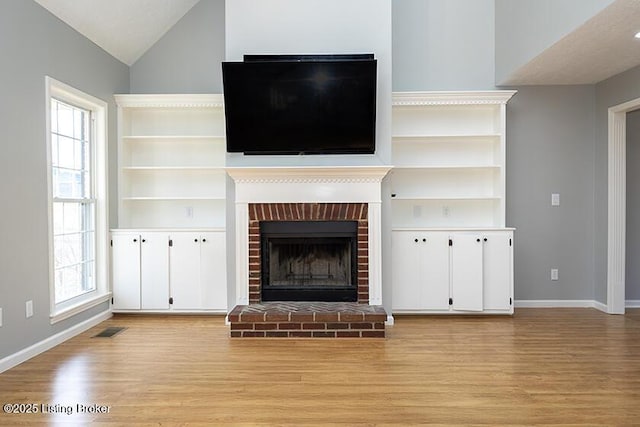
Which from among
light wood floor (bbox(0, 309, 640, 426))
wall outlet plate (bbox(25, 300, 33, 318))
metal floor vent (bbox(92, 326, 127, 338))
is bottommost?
light wood floor (bbox(0, 309, 640, 426))

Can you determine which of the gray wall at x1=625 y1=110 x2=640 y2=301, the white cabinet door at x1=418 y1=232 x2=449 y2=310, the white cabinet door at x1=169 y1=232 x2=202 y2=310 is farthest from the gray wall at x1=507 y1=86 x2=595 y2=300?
the white cabinet door at x1=169 y1=232 x2=202 y2=310

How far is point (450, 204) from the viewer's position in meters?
4.60

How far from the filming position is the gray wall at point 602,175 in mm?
4340

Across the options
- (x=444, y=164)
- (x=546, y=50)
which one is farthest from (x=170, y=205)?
(x=546, y=50)

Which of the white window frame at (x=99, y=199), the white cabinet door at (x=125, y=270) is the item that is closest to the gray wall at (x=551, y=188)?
the white cabinet door at (x=125, y=270)

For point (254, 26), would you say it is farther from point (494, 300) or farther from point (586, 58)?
point (494, 300)

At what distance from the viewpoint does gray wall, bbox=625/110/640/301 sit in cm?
467

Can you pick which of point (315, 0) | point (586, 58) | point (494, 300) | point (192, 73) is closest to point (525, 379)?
point (494, 300)

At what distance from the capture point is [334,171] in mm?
3863

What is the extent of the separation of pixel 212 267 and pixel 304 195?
1.25 m

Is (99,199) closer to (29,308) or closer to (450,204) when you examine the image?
(29,308)

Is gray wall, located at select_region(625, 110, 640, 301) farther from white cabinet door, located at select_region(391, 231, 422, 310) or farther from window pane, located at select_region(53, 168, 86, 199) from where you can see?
window pane, located at select_region(53, 168, 86, 199)

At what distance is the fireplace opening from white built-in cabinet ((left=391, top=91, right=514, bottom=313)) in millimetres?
507

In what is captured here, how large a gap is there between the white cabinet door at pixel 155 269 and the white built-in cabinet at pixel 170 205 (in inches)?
0.4
